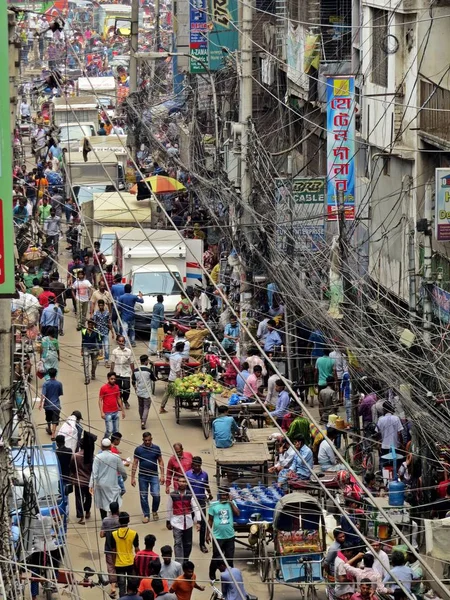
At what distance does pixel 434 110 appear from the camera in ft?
77.0

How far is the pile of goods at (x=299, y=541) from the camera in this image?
16797 millimetres

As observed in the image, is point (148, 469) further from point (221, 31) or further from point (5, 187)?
point (221, 31)

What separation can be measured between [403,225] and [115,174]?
19.9m

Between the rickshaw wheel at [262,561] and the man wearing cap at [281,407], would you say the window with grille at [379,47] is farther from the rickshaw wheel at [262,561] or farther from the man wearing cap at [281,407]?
the rickshaw wheel at [262,561]

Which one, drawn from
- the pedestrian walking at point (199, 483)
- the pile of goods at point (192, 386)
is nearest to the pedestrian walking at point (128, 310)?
the pile of goods at point (192, 386)

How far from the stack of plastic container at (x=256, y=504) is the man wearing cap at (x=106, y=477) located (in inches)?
54.2

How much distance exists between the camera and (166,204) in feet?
134

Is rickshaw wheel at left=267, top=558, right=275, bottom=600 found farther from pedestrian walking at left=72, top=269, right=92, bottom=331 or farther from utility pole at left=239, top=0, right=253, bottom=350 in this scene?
pedestrian walking at left=72, top=269, right=92, bottom=331

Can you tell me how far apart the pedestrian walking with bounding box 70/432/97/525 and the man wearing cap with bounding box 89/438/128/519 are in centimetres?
73

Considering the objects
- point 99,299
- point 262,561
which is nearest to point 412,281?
point 262,561

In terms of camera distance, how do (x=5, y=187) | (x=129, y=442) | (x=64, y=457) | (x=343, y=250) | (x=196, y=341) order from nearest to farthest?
(x=5, y=187)
(x=64, y=457)
(x=129, y=442)
(x=343, y=250)
(x=196, y=341)

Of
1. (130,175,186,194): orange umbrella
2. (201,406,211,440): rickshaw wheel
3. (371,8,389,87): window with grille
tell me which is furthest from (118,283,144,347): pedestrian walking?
(130,175,186,194): orange umbrella

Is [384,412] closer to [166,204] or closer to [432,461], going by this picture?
[432,461]

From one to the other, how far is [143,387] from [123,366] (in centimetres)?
113
